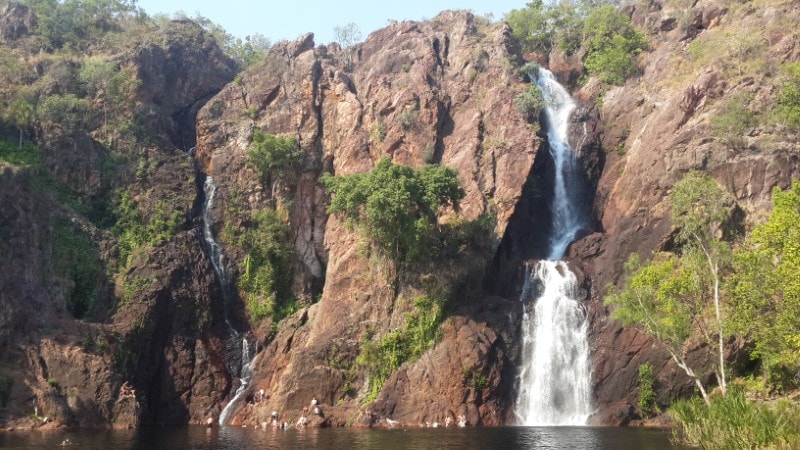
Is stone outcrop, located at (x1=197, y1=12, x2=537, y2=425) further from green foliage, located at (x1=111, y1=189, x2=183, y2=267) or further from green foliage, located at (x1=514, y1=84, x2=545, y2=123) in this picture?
green foliage, located at (x1=111, y1=189, x2=183, y2=267)

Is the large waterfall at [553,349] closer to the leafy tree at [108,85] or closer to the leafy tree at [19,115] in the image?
the leafy tree at [108,85]

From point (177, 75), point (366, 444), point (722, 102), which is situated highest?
point (177, 75)

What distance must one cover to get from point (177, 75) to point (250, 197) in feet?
60.6

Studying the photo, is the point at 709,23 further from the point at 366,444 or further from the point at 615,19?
the point at 366,444

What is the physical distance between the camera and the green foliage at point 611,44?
218 ft

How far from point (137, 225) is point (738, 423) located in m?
45.9

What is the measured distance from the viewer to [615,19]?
237 ft

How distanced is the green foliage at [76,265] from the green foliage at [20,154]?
6082 mm

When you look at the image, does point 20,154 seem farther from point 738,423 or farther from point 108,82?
point 738,423

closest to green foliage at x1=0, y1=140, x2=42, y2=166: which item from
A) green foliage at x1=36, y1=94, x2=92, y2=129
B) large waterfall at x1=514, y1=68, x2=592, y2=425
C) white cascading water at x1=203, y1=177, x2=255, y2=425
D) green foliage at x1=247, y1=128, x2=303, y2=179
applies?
green foliage at x1=36, y1=94, x2=92, y2=129

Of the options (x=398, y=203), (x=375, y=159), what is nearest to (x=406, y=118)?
(x=375, y=159)

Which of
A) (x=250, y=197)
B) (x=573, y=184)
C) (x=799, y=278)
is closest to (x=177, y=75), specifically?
(x=250, y=197)

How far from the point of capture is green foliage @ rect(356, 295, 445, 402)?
45938 millimetres

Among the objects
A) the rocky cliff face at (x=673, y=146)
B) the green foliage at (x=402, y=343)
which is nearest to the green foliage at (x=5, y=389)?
the green foliage at (x=402, y=343)
